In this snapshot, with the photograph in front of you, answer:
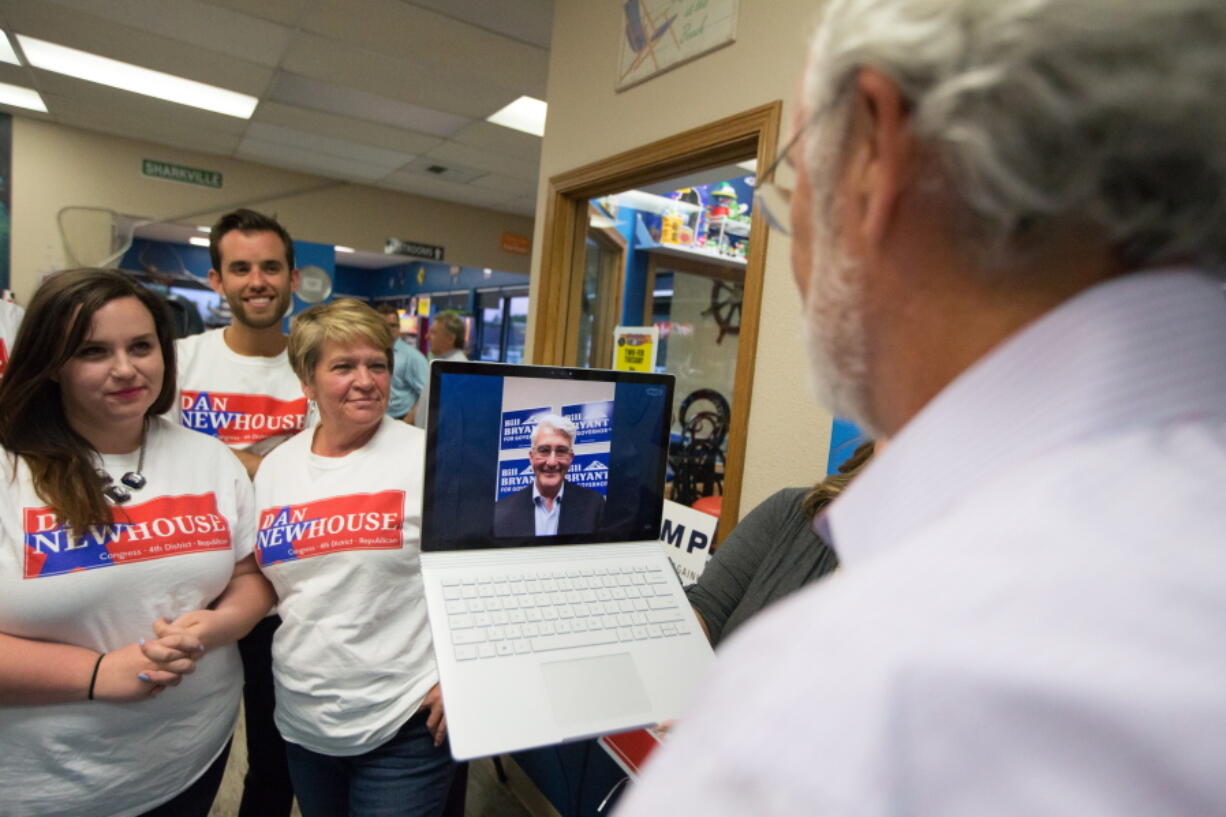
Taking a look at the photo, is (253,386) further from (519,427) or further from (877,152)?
(877,152)

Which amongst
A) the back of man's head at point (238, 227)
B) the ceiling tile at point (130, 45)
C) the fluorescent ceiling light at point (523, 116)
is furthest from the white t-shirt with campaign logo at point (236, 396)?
the fluorescent ceiling light at point (523, 116)

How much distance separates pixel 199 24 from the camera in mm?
3811

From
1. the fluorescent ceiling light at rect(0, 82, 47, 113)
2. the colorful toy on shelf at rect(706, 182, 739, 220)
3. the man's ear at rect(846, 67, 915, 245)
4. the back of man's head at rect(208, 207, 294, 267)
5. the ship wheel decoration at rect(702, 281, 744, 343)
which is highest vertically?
the fluorescent ceiling light at rect(0, 82, 47, 113)

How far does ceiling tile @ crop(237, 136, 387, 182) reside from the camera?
248 inches

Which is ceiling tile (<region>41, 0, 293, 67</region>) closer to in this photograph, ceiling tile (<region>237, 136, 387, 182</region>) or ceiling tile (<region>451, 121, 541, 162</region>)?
ceiling tile (<region>451, 121, 541, 162</region>)

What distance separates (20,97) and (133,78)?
1439 millimetres

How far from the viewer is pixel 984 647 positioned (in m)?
0.28

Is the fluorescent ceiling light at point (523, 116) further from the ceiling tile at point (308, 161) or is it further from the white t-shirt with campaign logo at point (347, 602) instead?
the white t-shirt with campaign logo at point (347, 602)

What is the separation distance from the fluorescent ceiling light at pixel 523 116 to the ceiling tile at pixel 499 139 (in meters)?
0.10

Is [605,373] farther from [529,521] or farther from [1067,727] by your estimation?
[1067,727]

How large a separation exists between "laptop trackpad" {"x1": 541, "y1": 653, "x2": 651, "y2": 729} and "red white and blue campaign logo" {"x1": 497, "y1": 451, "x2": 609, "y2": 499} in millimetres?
279

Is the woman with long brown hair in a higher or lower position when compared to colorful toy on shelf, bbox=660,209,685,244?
lower

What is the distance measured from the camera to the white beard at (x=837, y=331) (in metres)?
0.47

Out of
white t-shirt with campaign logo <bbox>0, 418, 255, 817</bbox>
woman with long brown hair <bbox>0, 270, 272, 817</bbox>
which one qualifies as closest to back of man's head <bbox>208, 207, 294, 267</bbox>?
woman with long brown hair <bbox>0, 270, 272, 817</bbox>
